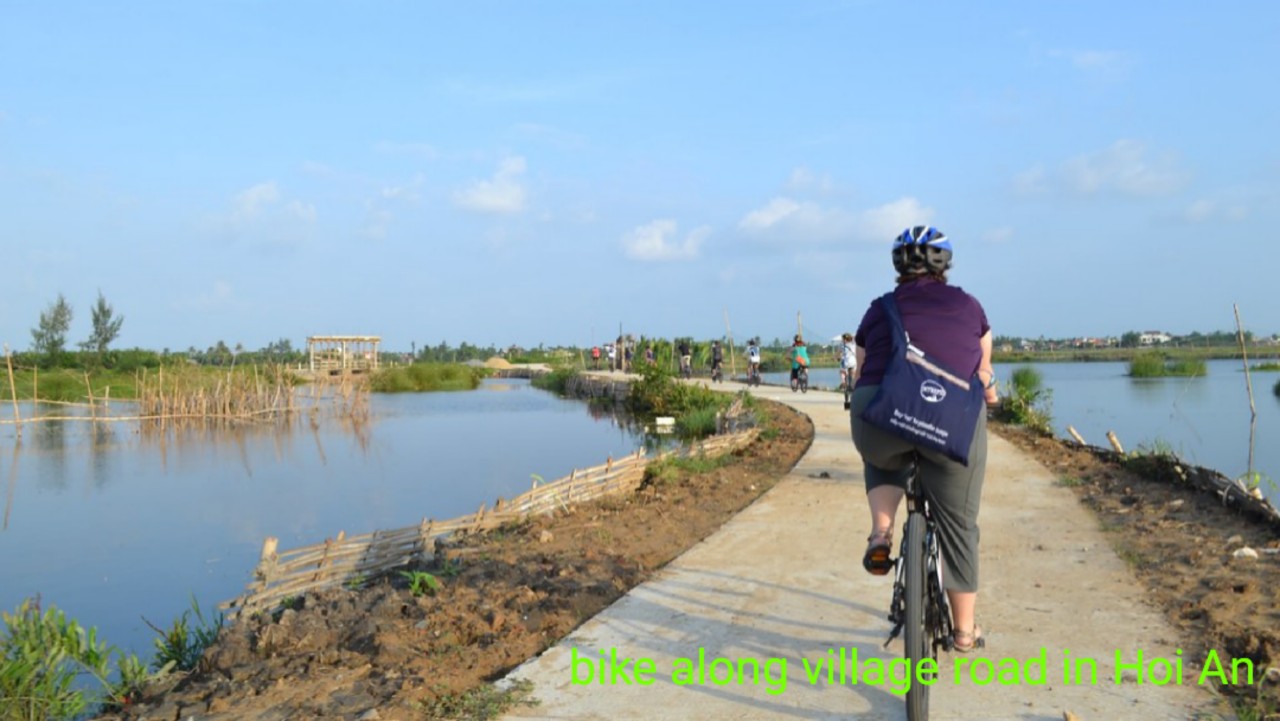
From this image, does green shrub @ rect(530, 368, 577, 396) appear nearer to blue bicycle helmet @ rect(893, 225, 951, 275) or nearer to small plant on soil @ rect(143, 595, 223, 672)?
small plant on soil @ rect(143, 595, 223, 672)

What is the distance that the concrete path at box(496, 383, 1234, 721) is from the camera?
3.59 m

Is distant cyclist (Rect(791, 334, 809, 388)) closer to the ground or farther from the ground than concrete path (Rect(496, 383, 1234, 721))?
farther from the ground

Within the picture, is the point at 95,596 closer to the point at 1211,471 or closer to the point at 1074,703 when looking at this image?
the point at 1074,703

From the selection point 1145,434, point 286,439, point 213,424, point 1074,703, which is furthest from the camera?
point 213,424

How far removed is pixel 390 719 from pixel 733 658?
1.51 m

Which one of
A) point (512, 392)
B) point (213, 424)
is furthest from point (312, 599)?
point (512, 392)

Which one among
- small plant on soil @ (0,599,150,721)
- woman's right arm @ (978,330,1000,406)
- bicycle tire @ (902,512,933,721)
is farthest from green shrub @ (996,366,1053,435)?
small plant on soil @ (0,599,150,721)

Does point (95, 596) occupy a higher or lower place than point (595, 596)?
lower

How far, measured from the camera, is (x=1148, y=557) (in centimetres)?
595

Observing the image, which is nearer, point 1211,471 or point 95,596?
point 1211,471

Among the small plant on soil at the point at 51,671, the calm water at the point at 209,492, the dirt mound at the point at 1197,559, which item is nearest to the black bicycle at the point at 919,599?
the dirt mound at the point at 1197,559

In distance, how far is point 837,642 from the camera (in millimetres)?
4395

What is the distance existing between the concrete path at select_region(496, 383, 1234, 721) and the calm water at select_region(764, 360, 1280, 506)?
15.5 ft

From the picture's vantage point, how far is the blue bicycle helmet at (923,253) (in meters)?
3.59
